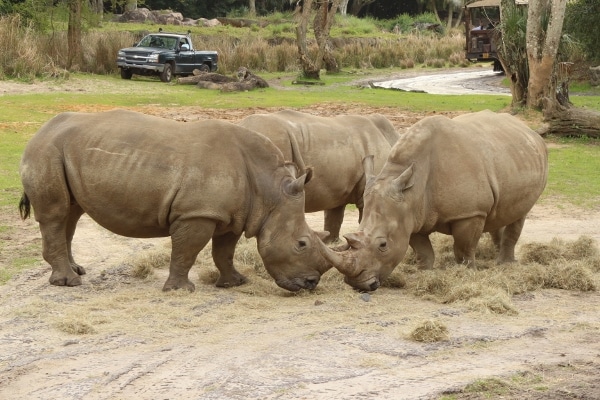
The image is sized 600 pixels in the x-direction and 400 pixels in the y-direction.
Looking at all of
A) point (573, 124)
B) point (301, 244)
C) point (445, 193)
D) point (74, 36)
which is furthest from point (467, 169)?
point (74, 36)

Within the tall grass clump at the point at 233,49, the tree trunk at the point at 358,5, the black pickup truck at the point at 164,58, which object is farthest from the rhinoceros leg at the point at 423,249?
the tree trunk at the point at 358,5

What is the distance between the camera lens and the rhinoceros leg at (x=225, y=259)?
911cm

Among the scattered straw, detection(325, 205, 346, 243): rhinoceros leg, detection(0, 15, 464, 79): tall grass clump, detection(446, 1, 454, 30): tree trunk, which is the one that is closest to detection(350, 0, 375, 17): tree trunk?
detection(446, 1, 454, 30): tree trunk

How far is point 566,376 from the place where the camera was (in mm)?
6566

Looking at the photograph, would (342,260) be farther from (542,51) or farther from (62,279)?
(542,51)

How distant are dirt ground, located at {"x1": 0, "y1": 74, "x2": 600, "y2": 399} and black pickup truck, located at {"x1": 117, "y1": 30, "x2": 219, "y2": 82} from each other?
78.9ft

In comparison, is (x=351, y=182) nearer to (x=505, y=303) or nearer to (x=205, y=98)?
(x=505, y=303)

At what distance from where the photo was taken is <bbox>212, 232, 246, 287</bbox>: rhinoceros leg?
911 cm

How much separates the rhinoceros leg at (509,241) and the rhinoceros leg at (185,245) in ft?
10.5

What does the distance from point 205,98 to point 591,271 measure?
1852cm

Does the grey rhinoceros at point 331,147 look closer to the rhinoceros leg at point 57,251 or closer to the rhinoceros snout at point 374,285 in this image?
the rhinoceros snout at point 374,285

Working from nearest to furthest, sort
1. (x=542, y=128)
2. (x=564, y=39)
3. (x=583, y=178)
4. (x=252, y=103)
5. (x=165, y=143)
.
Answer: (x=165, y=143) < (x=583, y=178) < (x=542, y=128) < (x=564, y=39) < (x=252, y=103)

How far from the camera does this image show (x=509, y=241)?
405 inches

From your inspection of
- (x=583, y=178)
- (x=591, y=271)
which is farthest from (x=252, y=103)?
(x=591, y=271)
